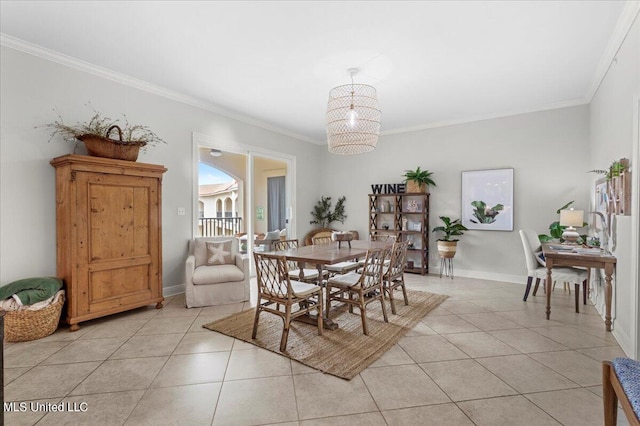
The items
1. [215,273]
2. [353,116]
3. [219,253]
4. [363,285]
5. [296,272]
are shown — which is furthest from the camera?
[219,253]

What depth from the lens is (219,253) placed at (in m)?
4.16

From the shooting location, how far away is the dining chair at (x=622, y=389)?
1169 mm

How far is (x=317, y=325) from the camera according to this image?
3.06 meters

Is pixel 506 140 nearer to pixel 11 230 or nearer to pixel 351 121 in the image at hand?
pixel 351 121

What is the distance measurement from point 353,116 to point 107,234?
9.49ft

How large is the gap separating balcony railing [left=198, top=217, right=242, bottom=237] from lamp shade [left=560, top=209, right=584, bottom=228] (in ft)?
15.3

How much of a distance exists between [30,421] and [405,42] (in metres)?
3.92

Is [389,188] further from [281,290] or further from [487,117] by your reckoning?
[281,290]

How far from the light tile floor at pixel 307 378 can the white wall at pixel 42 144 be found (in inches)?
36.6

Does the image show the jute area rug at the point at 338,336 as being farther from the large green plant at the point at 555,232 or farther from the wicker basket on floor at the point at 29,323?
the large green plant at the point at 555,232

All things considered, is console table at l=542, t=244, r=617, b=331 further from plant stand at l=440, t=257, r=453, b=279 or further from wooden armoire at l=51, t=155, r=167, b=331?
wooden armoire at l=51, t=155, r=167, b=331

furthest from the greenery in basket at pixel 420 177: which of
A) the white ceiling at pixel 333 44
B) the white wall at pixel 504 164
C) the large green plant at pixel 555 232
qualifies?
the large green plant at pixel 555 232

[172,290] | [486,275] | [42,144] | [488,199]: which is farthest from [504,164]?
[42,144]

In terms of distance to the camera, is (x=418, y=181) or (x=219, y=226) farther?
(x=418, y=181)
